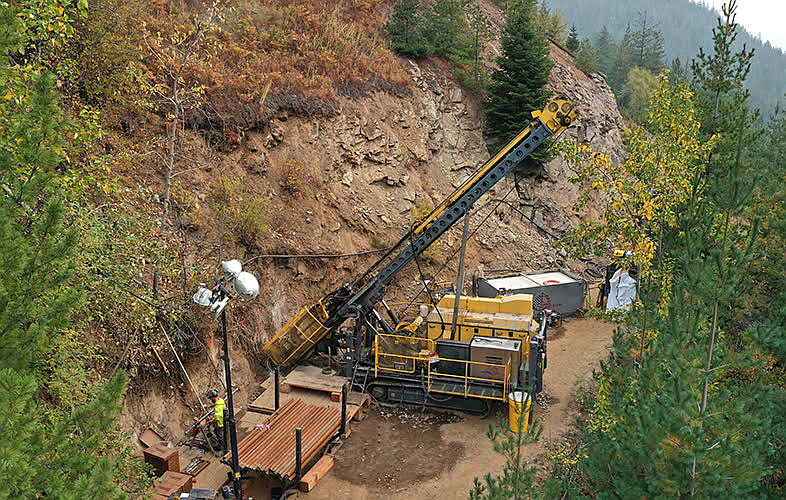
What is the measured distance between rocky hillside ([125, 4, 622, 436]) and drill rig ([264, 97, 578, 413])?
86.7 inches

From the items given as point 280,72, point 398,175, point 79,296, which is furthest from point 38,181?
point 398,175

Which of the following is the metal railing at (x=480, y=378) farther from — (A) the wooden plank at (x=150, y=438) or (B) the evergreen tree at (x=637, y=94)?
(B) the evergreen tree at (x=637, y=94)

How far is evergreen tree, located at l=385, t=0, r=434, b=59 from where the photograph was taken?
2712 cm

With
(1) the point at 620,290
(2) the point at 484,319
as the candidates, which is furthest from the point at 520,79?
(2) the point at 484,319

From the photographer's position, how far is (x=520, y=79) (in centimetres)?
2556

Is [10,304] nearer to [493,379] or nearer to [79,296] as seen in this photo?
[79,296]

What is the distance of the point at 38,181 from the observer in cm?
554

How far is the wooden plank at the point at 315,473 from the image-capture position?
11.8 meters

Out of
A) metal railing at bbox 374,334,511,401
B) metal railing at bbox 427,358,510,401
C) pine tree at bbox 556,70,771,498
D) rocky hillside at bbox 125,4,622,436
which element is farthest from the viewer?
rocky hillside at bbox 125,4,622,436

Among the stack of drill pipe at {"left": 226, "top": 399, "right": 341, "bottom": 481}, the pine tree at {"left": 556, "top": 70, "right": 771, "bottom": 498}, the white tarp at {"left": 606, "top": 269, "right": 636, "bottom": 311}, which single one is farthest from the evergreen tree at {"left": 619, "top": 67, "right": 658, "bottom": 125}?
the stack of drill pipe at {"left": 226, "top": 399, "right": 341, "bottom": 481}

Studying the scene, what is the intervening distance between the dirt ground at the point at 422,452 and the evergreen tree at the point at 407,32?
59.4 ft

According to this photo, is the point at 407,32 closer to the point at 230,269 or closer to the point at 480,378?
the point at 480,378

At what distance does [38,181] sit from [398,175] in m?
19.1

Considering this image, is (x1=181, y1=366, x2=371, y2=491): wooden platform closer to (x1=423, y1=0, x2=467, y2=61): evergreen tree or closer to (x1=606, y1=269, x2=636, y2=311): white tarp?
(x1=606, y1=269, x2=636, y2=311): white tarp
